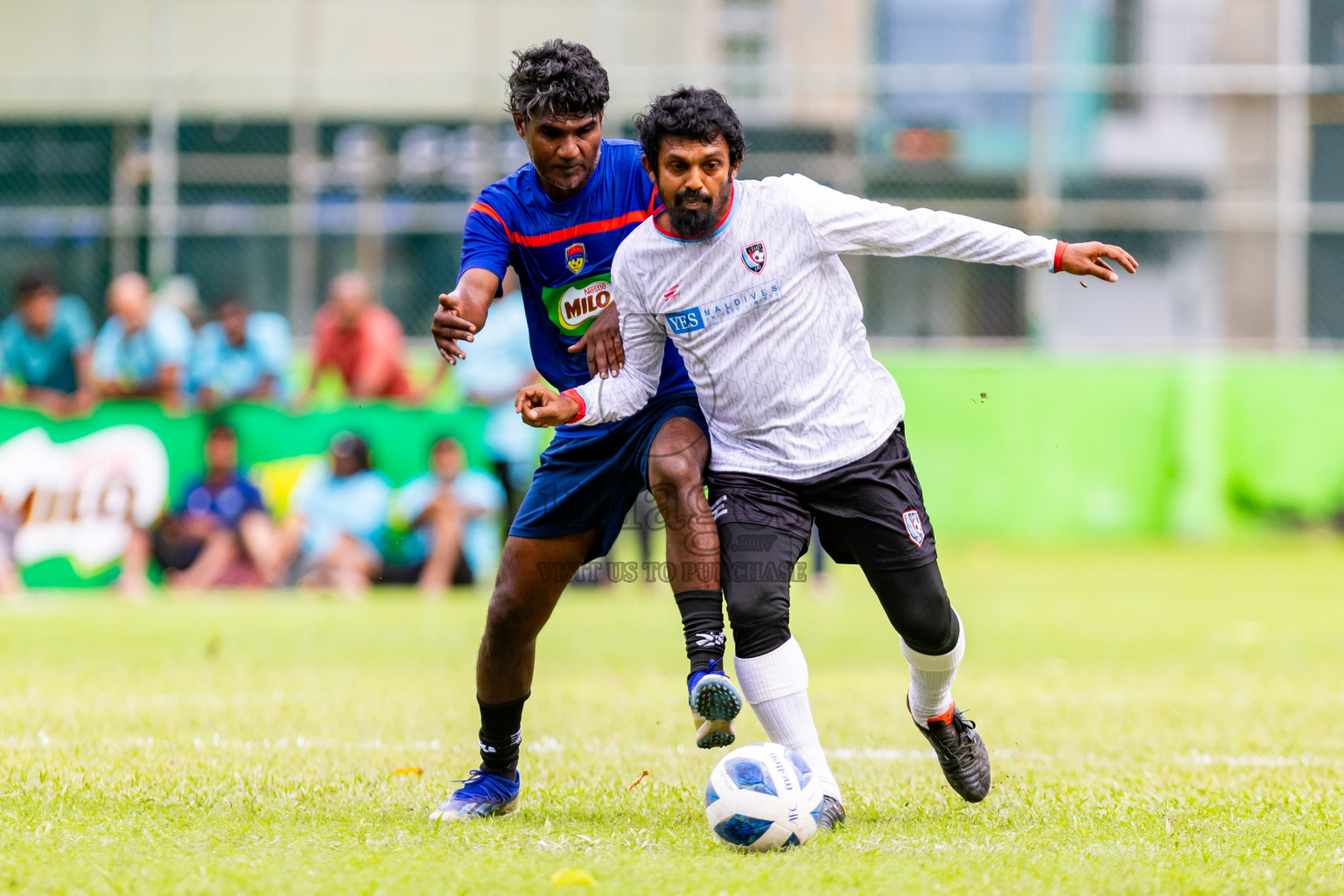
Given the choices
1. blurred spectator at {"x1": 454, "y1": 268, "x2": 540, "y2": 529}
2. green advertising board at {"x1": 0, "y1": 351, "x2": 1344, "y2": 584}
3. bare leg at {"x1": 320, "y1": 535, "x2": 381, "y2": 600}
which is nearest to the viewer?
blurred spectator at {"x1": 454, "y1": 268, "x2": 540, "y2": 529}

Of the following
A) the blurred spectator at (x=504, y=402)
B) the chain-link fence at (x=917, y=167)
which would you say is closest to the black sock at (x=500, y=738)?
the blurred spectator at (x=504, y=402)

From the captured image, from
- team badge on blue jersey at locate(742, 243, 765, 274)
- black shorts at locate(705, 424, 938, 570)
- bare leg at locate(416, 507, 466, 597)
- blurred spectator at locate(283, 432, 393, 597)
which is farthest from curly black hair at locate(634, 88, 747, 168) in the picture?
blurred spectator at locate(283, 432, 393, 597)

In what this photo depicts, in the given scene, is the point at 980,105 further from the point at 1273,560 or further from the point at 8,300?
the point at 8,300

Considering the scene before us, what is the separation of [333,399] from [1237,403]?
864 cm

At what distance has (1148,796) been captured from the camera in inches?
186

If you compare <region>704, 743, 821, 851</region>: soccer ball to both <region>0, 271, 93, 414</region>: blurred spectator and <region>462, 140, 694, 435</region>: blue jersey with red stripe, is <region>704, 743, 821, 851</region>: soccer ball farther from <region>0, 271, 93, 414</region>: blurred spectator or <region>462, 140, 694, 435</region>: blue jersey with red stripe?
<region>0, 271, 93, 414</region>: blurred spectator

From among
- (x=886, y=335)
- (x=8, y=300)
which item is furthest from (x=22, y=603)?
(x=886, y=335)

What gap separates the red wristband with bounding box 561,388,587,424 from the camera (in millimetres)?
4382

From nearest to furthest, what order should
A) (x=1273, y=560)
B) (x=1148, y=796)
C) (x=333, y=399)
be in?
(x=1148, y=796) → (x=333, y=399) → (x=1273, y=560)

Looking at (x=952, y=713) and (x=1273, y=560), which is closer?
(x=952, y=713)

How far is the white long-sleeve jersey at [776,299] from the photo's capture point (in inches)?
171

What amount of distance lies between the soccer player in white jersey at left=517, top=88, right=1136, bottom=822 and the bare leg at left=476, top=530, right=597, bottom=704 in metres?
0.49

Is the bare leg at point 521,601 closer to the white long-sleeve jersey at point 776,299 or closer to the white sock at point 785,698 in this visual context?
the white long-sleeve jersey at point 776,299

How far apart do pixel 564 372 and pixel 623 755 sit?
1.54 meters
